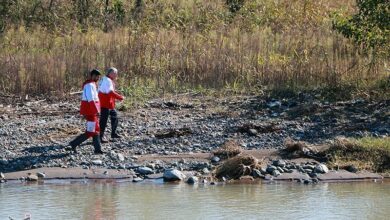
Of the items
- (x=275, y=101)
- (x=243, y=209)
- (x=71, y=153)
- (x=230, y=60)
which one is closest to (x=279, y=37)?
(x=230, y=60)

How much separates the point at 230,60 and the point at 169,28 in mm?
4517

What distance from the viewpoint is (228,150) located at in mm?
13453

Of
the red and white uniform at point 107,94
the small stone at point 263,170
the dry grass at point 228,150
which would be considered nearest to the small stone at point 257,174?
the small stone at point 263,170

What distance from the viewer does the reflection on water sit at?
422 inches

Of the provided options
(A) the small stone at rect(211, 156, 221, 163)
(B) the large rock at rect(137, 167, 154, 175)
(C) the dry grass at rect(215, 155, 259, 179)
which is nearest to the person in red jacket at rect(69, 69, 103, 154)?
(B) the large rock at rect(137, 167, 154, 175)

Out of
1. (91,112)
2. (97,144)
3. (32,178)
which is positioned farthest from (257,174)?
(32,178)

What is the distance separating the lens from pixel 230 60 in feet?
61.5

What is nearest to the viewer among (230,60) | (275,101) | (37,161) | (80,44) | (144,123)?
(37,161)

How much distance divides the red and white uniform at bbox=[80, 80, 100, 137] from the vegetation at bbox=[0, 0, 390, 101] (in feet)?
13.0

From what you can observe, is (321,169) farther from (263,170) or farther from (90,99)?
(90,99)

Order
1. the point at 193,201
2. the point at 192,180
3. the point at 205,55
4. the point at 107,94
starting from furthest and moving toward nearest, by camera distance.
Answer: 1. the point at 205,55
2. the point at 107,94
3. the point at 192,180
4. the point at 193,201

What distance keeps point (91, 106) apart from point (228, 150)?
223 centimetres

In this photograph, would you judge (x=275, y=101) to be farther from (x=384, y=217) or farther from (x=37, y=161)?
(x=384, y=217)

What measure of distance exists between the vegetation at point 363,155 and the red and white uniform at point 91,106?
363cm
